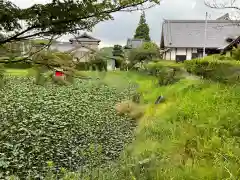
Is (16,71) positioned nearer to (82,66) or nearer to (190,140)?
(82,66)

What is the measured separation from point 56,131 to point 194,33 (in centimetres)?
2283

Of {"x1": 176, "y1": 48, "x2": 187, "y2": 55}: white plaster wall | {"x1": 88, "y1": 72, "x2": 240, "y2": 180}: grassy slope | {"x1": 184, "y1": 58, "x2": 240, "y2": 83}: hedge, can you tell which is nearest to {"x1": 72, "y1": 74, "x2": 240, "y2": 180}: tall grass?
{"x1": 88, "y1": 72, "x2": 240, "y2": 180}: grassy slope

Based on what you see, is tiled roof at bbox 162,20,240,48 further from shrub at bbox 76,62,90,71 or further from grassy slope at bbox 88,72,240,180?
shrub at bbox 76,62,90,71

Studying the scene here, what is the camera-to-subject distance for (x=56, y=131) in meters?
6.45

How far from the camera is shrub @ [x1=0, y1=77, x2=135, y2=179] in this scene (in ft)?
15.7

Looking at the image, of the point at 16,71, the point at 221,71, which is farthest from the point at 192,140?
the point at 221,71

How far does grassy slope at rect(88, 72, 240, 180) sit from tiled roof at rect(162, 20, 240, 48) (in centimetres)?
1927

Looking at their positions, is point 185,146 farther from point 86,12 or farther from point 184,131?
point 86,12

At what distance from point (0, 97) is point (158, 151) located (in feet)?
19.3

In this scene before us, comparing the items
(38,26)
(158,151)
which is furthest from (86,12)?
(158,151)

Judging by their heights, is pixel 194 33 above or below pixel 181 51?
above

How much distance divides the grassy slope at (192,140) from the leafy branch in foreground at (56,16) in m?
0.82

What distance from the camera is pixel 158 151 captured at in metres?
4.38

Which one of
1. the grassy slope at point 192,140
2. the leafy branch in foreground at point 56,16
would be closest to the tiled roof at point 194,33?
the grassy slope at point 192,140
